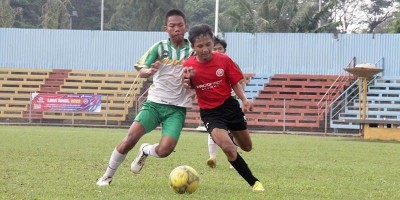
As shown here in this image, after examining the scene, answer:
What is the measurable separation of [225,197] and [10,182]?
265cm

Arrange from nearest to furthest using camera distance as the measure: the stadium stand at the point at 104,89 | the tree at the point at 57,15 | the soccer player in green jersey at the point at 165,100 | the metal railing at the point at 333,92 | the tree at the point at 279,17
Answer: the soccer player in green jersey at the point at 165,100, the metal railing at the point at 333,92, the stadium stand at the point at 104,89, the tree at the point at 279,17, the tree at the point at 57,15

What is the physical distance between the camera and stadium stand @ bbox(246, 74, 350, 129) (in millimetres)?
34438

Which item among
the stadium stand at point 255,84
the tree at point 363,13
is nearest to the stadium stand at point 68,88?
the stadium stand at point 255,84

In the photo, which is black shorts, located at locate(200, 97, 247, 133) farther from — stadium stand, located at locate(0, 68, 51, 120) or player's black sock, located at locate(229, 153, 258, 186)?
stadium stand, located at locate(0, 68, 51, 120)

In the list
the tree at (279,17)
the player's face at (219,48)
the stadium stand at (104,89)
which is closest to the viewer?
the player's face at (219,48)

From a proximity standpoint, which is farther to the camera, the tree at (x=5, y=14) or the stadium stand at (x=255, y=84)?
the tree at (x=5, y=14)

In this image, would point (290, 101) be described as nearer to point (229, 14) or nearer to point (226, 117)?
point (229, 14)

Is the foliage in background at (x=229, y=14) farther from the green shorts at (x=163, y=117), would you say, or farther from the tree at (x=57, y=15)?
the green shorts at (x=163, y=117)

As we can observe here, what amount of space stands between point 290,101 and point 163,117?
26.6 meters

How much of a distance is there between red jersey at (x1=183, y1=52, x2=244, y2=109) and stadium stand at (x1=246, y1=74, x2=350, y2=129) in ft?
81.2

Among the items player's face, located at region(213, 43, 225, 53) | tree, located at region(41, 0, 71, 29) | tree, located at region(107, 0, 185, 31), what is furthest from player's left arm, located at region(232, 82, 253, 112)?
tree, located at region(107, 0, 185, 31)

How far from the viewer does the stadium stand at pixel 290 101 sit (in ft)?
113

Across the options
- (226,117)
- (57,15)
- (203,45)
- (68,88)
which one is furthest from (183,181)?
(57,15)

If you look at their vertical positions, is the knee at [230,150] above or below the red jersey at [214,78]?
below
